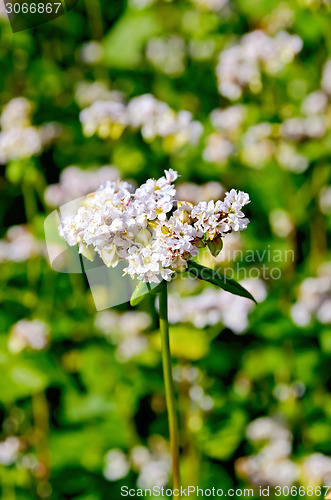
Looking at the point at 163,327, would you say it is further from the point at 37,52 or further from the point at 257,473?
the point at 37,52

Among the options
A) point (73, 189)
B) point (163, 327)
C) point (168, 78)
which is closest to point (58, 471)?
point (73, 189)

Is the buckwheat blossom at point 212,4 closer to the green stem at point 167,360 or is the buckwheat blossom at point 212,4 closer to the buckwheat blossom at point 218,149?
the buckwheat blossom at point 218,149

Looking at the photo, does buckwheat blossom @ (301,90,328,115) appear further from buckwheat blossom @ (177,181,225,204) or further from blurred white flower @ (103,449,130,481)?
blurred white flower @ (103,449,130,481)

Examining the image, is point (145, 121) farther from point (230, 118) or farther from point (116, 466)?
point (116, 466)

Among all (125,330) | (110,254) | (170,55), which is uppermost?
(110,254)

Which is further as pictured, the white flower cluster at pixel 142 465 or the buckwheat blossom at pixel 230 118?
the buckwheat blossom at pixel 230 118

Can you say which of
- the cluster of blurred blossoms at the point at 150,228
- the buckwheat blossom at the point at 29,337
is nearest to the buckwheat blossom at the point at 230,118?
the buckwheat blossom at the point at 29,337

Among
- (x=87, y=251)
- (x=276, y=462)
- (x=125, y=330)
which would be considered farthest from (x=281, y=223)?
(x=87, y=251)
